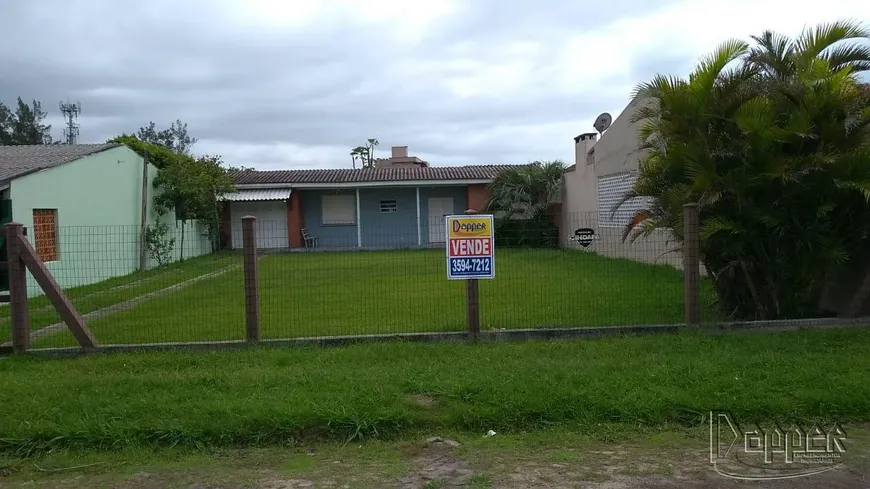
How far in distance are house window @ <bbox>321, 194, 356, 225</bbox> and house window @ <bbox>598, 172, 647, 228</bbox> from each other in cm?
1187

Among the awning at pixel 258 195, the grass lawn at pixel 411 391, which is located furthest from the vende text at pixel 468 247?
the awning at pixel 258 195

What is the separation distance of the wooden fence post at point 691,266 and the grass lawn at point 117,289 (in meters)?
6.01

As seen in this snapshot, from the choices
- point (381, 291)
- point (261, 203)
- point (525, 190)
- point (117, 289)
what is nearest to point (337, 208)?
point (261, 203)

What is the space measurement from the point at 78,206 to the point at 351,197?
→ 44.8 ft

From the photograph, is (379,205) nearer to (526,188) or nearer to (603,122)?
(526,188)

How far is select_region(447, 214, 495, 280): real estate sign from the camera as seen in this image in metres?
7.92

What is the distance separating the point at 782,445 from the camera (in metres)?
4.93

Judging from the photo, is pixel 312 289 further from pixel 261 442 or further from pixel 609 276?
pixel 261 442

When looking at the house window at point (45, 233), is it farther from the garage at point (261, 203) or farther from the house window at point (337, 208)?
the house window at point (337, 208)

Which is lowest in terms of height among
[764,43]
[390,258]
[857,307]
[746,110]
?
[857,307]

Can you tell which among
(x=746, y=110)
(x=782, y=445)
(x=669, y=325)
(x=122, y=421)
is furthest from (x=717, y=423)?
(x=122, y=421)

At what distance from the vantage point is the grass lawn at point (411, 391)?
5.30 meters

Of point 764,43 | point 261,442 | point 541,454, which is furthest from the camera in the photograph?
point 764,43

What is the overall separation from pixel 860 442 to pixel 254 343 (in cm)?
559
